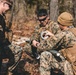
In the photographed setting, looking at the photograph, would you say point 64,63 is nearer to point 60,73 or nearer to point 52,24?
point 60,73

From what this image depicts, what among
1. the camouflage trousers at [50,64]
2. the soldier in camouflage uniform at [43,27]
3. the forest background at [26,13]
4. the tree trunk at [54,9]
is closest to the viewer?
the camouflage trousers at [50,64]

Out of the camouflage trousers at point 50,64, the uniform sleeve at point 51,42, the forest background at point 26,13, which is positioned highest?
the uniform sleeve at point 51,42

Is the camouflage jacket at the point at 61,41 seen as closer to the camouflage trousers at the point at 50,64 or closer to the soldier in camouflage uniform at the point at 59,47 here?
the soldier in camouflage uniform at the point at 59,47

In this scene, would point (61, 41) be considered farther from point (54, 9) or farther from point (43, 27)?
point (54, 9)

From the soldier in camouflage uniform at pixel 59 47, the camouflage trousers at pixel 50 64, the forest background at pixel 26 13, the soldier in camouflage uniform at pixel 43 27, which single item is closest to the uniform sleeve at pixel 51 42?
the soldier in camouflage uniform at pixel 59 47

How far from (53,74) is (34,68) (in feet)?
2.83

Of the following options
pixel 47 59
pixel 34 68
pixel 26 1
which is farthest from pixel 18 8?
pixel 47 59

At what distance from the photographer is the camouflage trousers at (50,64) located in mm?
6168

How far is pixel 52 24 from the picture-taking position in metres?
6.96

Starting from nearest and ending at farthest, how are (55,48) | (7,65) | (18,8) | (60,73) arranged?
(55,48)
(60,73)
(7,65)
(18,8)

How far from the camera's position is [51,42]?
6.03 metres

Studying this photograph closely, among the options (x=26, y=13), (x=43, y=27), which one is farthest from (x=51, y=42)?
(x=26, y=13)

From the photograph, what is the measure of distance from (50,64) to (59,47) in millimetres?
384

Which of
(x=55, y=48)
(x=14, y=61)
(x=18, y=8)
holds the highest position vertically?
(x=55, y=48)
